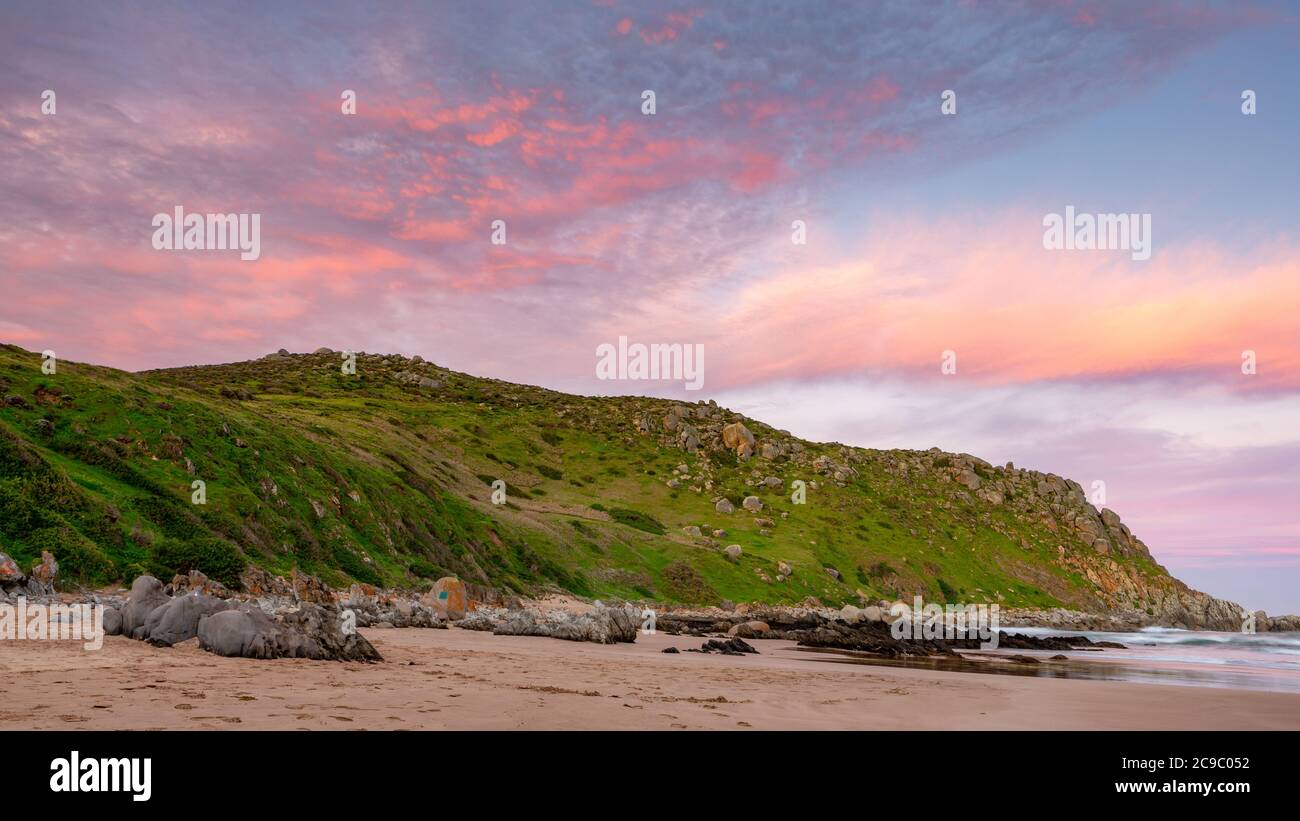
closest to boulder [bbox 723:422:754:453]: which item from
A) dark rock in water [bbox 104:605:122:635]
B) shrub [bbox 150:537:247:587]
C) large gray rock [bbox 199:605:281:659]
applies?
shrub [bbox 150:537:247:587]

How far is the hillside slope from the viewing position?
114ft

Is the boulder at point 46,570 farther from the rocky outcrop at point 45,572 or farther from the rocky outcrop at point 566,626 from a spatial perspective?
the rocky outcrop at point 566,626

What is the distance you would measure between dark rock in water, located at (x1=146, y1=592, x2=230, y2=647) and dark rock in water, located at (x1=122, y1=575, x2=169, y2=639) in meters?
0.47

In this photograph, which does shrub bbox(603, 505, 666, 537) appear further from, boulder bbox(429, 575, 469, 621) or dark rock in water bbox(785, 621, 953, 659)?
boulder bbox(429, 575, 469, 621)

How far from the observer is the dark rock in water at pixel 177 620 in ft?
52.4

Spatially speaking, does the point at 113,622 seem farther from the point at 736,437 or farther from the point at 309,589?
the point at 736,437

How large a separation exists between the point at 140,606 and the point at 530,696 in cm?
1150

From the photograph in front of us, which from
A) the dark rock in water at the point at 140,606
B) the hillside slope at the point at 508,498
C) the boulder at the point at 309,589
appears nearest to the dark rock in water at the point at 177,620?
the dark rock in water at the point at 140,606

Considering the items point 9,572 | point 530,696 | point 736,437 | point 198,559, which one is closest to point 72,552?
point 198,559

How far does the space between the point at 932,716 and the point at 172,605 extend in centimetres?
1619

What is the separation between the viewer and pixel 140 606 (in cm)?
1734

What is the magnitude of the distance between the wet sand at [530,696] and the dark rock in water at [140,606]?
1341mm
